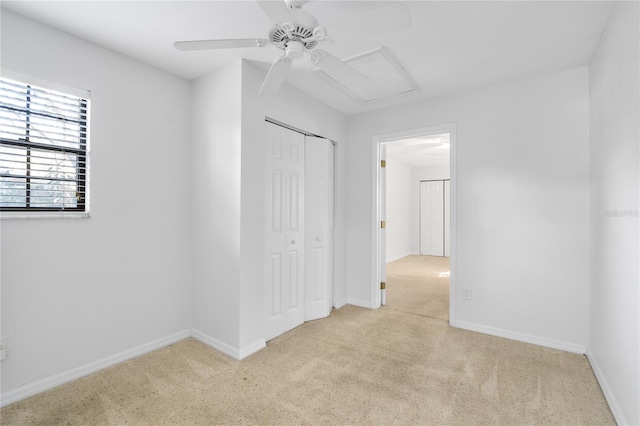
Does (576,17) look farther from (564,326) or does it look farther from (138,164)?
(138,164)

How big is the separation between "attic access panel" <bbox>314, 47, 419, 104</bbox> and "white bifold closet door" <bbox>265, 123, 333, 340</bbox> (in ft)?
2.12

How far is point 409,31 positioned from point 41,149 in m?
2.68

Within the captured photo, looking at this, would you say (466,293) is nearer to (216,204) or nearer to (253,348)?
(253,348)

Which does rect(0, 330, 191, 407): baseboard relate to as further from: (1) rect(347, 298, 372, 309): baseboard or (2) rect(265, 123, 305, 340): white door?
(1) rect(347, 298, 372, 309): baseboard

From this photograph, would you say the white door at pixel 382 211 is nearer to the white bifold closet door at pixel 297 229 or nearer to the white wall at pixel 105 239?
the white bifold closet door at pixel 297 229

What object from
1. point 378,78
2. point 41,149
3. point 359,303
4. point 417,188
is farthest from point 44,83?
point 417,188

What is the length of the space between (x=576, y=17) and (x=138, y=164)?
3364 mm

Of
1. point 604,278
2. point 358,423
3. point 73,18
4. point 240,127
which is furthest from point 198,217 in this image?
point 604,278

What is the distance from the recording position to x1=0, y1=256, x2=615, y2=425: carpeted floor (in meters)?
1.80

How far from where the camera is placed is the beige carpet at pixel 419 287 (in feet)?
12.2

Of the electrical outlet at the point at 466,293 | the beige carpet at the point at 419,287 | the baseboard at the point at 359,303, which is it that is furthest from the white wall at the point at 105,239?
the electrical outlet at the point at 466,293

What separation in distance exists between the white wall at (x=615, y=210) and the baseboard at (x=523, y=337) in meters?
0.16

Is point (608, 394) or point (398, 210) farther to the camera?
point (398, 210)

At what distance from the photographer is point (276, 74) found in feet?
5.80
